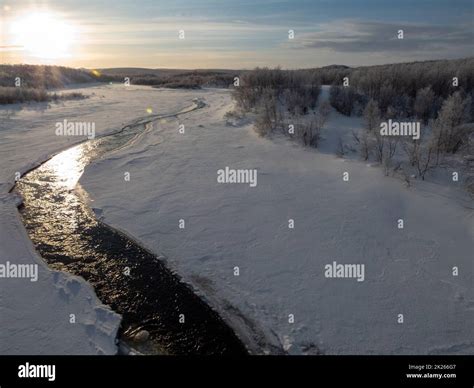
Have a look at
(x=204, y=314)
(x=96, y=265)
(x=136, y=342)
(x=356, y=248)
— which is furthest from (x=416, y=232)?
(x=96, y=265)

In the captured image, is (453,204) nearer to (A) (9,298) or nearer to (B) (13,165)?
(A) (9,298)

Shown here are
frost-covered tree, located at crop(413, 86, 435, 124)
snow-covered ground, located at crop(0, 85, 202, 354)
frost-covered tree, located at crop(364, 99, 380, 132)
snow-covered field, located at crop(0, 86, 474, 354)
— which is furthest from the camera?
frost-covered tree, located at crop(413, 86, 435, 124)

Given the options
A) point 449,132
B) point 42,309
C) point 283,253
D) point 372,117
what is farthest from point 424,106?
point 42,309

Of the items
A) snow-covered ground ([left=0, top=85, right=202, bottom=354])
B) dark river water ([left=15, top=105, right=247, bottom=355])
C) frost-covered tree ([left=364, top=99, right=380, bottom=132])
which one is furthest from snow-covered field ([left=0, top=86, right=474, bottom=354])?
frost-covered tree ([left=364, top=99, right=380, bottom=132])

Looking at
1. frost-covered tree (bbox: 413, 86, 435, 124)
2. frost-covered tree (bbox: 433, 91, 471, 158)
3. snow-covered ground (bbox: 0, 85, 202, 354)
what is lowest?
snow-covered ground (bbox: 0, 85, 202, 354)

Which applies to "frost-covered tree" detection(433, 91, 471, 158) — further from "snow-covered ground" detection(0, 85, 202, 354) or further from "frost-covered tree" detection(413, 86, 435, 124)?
"snow-covered ground" detection(0, 85, 202, 354)

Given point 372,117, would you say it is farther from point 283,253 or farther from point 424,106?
point 283,253
